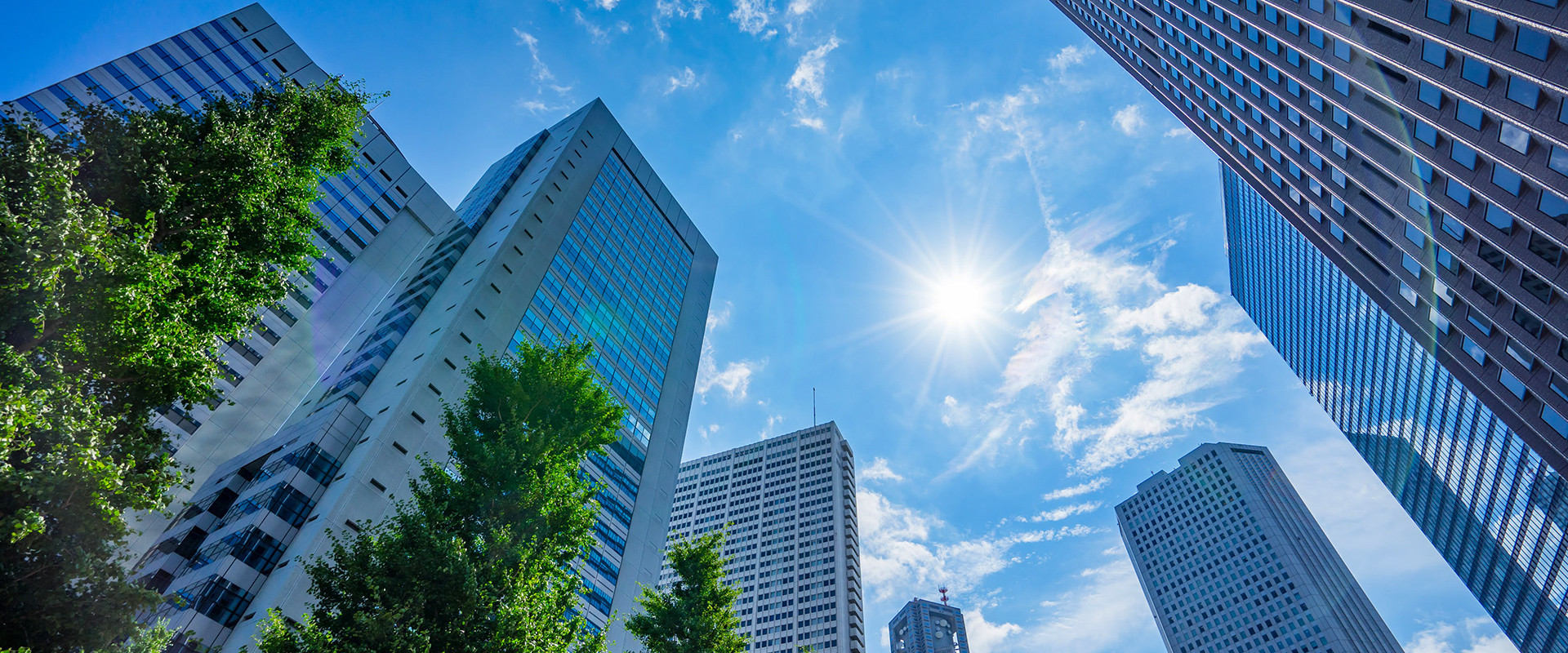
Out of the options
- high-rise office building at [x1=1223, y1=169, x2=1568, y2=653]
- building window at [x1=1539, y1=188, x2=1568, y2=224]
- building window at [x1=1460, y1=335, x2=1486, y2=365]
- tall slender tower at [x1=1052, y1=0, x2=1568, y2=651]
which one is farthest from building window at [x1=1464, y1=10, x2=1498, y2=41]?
high-rise office building at [x1=1223, y1=169, x2=1568, y2=653]

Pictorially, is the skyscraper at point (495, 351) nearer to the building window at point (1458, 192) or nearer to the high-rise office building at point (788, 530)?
the building window at point (1458, 192)

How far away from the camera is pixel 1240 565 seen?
140000mm

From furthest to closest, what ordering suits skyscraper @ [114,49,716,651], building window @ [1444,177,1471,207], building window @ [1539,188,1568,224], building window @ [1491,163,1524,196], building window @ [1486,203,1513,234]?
1. building window @ [1444,177,1471,207]
2. building window @ [1486,203,1513,234]
3. building window @ [1491,163,1524,196]
4. skyscraper @ [114,49,716,651]
5. building window @ [1539,188,1568,224]

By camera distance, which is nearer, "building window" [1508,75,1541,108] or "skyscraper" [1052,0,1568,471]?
"building window" [1508,75,1541,108]

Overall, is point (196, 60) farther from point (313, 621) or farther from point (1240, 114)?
point (1240, 114)

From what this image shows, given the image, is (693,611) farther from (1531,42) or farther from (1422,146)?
(1422,146)

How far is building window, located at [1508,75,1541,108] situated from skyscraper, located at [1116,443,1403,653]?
5343 inches

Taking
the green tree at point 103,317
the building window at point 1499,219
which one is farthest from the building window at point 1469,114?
the green tree at point 103,317

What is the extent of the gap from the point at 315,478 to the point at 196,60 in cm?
2719

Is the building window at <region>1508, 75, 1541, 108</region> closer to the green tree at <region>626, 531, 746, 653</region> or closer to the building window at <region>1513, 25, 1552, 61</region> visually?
the building window at <region>1513, 25, 1552, 61</region>

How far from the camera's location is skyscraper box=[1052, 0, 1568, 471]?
26.6m

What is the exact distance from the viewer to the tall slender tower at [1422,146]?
26891 millimetres

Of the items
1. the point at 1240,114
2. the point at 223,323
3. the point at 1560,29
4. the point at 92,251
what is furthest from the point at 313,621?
the point at 1240,114

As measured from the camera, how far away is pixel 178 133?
12.2m
